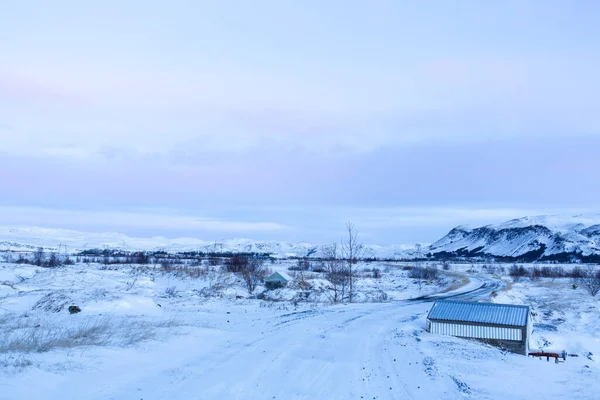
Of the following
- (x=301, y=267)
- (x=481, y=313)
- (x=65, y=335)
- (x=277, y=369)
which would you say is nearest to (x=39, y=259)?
(x=301, y=267)

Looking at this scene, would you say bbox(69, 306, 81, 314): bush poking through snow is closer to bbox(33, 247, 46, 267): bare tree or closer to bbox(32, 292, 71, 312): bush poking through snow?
bbox(32, 292, 71, 312): bush poking through snow

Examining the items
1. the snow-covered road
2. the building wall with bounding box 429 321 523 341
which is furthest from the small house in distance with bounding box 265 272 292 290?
the building wall with bounding box 429 321 523 341

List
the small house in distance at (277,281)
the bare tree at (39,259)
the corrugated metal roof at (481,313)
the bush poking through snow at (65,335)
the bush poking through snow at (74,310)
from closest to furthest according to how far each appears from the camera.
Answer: the bush poking through snow at (65,335) < the corrugated metal roof at (481,313) < the bush poking through snow at (74,310) < the small house in distance at (277,281) < the bare tree at (39,259)

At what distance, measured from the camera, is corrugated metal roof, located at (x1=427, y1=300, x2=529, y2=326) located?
2133 centimetres

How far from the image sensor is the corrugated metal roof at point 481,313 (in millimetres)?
21328

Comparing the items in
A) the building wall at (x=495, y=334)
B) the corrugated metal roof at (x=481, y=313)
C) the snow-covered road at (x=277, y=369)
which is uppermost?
→ the corrugated metal roof at (x=481, y=313)

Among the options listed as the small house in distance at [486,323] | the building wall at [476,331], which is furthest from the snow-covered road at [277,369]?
the small house in distance at [486,323]

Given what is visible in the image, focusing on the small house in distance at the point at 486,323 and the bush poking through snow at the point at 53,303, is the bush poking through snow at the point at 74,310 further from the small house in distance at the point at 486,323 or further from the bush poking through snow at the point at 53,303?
the small house in distance at the point at 486,323

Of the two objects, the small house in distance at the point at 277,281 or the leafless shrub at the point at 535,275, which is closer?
the small house in distance at the point at 277,281

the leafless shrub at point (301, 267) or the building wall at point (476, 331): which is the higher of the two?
the building wall at point (476, 331)

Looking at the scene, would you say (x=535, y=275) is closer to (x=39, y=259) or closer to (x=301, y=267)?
(x=301, y=267)

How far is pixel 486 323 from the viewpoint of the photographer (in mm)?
21328

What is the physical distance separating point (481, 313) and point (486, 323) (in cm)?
71

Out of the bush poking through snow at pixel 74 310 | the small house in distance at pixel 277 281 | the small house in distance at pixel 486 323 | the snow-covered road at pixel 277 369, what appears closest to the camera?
the snow-covered road at pixel 277 369
